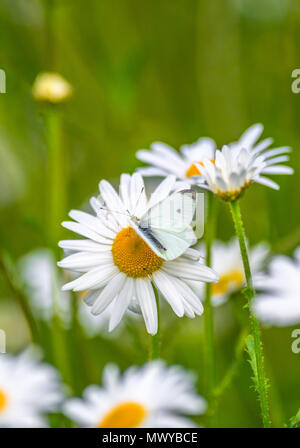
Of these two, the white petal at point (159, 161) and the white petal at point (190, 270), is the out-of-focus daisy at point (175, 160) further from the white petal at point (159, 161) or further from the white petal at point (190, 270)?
the white petal at point (190, 270)

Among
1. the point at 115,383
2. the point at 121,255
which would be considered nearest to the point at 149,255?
the point at 121,255

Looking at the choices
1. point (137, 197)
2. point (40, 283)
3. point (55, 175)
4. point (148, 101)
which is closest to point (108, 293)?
point (137, 197)

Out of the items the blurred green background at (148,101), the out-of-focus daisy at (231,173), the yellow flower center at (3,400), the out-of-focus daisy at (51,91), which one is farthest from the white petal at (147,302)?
the out-of-focus daisy at (51,91)

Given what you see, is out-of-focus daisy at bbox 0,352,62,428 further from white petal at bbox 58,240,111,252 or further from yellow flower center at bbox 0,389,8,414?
white petal at bbox 58,240,111,252

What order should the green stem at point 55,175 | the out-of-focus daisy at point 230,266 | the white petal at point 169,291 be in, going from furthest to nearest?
the green stem at point 55,175, the out-of-focus daisy at point 230,266, the white petal at point 169,291

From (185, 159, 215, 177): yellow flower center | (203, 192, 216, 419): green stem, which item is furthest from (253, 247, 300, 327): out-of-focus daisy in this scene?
(185, 159, 215, 177): yellow flower center
